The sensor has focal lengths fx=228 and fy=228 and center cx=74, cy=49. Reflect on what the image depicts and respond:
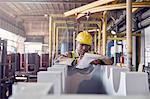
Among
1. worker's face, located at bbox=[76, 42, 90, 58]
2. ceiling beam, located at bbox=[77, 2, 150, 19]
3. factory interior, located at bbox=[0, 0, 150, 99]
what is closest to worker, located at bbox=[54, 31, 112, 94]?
factory interior, located at bbox=[0, 0, 150, 99]

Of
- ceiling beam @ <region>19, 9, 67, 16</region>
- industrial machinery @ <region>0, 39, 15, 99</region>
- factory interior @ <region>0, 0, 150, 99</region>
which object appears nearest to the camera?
factory interior @ <region>0, 0, 150, 99</region>

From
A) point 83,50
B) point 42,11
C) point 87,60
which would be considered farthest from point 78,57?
point 42,11

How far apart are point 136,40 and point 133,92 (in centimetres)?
528

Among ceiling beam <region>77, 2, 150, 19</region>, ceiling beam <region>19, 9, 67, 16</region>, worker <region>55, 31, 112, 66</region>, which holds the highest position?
ceiling beam <region>19, 9, 67, 16</region>

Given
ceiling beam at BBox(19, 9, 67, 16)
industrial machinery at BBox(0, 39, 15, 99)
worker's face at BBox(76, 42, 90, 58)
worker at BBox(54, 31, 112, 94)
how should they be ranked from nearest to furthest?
worker at BBox(54, 31, 112, 94)
worker's face at BBox(76, 42, 90, 58)
industrial machinery at BBox(0, 39, 15, 99)
ceiling beam at BBox(19, 9, 67, 16)

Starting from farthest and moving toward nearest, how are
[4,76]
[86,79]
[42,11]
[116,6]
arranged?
[42,11], [4,76], [116,6], [86,79]

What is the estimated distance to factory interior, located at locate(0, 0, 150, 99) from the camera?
1.08m

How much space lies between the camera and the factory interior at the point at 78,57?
108cm

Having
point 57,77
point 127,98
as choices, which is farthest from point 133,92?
point 127,98

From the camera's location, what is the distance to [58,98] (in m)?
0.65

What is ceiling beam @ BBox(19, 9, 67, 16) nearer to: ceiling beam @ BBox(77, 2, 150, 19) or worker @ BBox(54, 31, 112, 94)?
ceiling beam @ BBox(77, 2, 150, 19)

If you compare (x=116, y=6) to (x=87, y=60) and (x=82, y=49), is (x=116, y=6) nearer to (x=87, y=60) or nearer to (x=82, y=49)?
(x=82, y=49)

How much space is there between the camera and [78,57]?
105 inches

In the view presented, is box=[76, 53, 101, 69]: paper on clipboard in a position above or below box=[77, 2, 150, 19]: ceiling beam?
below
